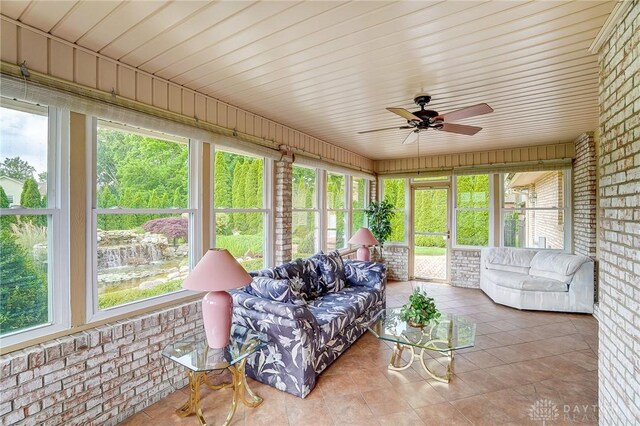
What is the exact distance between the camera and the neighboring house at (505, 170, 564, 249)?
5.48m

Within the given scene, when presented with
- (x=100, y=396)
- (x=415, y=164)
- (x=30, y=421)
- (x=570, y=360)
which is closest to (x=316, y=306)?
(x=100, y=396)

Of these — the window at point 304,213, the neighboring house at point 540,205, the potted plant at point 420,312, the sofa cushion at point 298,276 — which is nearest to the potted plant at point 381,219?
the window at point 304,213

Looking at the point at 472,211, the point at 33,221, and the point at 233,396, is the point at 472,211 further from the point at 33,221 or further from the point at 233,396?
the point at 33,221

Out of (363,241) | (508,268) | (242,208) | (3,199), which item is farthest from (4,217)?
(508,268)

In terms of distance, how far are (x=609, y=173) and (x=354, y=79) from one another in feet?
6.37

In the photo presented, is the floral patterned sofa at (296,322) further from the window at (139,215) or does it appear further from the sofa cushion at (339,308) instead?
the window at (139,215)

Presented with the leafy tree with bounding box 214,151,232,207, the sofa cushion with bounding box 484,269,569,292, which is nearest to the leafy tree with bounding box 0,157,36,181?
the leafy tree with bounding box 214,151,232,207

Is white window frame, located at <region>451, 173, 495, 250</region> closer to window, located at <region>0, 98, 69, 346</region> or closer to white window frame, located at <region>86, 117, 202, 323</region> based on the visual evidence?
white window frame, located at <region>86, 117, 202, 323</region>

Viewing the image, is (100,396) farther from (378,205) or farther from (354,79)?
(378,205)

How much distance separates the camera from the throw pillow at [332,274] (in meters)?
3.93

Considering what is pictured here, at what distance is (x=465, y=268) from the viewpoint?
6.13 meters

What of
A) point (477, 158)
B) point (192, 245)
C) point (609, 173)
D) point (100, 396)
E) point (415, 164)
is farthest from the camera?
point (415, 164)

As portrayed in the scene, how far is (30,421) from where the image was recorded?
6.07 feet

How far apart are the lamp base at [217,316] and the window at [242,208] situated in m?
1.12
